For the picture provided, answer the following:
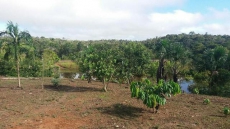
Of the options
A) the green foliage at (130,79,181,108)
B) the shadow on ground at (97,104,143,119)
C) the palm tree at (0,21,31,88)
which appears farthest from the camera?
the palm tree at (0,21,31,88)

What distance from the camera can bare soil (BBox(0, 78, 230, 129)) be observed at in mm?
12062

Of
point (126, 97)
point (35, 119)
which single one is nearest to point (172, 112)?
point (126, 97)

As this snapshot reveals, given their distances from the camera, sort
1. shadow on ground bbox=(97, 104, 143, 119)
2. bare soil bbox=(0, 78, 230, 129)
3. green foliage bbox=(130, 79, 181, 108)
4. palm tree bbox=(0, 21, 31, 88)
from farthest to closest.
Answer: palm tree bbox=(0, 21, 31, 88), shadow on ground bbox=(97, 104, 143, 119), green foliage bbox=(130, 79, 181, 108), bare soil bbox=(0, 78, 230, 129)

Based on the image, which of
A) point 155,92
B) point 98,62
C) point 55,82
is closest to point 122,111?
point 155,92

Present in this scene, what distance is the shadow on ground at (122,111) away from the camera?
536 inches

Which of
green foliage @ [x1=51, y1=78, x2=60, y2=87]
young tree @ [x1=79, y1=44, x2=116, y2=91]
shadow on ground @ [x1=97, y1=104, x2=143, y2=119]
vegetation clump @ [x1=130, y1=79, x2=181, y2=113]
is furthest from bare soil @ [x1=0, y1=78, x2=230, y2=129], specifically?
green foliage @ [x1=51, y1=78, x2=60, y2=87]

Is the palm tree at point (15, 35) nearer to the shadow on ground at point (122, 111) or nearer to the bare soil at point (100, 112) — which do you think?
the bare soil at point (100, 112)

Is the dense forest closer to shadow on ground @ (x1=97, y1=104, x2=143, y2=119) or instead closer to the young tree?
the young tree

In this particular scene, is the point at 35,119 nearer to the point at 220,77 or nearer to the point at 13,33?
the point at 13,33

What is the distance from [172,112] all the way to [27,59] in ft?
85.7

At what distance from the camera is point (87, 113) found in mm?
14102

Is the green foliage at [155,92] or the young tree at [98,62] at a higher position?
the young tree at [98,62]

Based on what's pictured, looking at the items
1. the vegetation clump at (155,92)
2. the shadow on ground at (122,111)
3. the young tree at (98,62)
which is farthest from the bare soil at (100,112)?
the young tree at (98,62)

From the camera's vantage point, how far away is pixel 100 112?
14.3 meters
